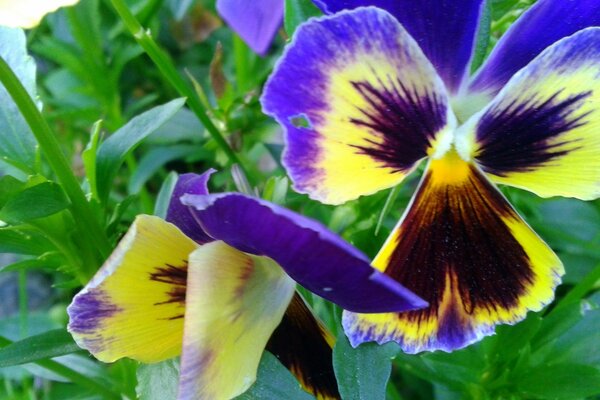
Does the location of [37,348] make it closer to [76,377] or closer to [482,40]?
[76,377]

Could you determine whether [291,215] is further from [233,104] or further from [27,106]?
[233,104]

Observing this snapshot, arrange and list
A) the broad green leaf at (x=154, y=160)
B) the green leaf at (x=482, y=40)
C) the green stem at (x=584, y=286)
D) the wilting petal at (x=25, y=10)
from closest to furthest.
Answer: the wilting petal at (x=25, y=10) < the green leaf at (x=482, y=40) < the green stem at (x=584, y=286) < the broad green leaf at (x=154, y=160)

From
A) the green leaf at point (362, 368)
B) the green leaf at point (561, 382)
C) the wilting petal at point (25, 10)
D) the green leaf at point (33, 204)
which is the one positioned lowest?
the green leaf at point (561, 382)

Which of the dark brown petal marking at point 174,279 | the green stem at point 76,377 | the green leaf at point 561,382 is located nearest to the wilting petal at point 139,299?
the dark brown petal marking at point 174,279

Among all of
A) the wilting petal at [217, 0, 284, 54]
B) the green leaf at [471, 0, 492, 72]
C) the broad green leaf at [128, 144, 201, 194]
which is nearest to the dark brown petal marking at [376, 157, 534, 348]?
the green leaf at [471, 0, 492, 72]

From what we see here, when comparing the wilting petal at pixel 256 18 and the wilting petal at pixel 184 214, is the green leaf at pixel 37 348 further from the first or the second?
the wilting petal at pixel 256 18

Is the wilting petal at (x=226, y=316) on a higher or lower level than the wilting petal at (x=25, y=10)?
lower

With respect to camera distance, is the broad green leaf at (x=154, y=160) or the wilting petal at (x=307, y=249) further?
the broad green leaf at (x=154, y=160)

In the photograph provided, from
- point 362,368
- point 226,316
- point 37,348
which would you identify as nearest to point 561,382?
point 362,368


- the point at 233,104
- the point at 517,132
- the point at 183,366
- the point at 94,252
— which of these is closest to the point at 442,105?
the point at 517,132
